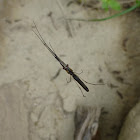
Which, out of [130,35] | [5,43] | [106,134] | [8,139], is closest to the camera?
[8,139]

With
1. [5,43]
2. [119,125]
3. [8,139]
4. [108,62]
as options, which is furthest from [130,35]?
[8,139]

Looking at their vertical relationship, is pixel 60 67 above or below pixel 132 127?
above

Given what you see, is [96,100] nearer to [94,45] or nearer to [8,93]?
[94,45]

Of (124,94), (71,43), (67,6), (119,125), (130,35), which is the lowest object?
(119,125)

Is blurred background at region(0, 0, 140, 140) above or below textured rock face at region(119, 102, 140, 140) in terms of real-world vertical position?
above

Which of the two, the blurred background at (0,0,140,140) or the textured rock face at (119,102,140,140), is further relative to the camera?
the blurred background at (0,0,140,140)

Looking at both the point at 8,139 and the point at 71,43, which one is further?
the point at 71,43

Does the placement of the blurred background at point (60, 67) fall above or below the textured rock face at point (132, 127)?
above

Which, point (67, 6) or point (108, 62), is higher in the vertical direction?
point (67, 6)

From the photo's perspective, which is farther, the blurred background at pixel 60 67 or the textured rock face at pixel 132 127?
the blurred background at pixel 60 67

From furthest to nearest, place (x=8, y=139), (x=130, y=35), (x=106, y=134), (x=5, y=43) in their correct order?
(x=130, y=35) < (x=106, y=134) < (x=5, y=43) < (x=8, y=139)

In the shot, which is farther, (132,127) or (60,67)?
(60,67)
